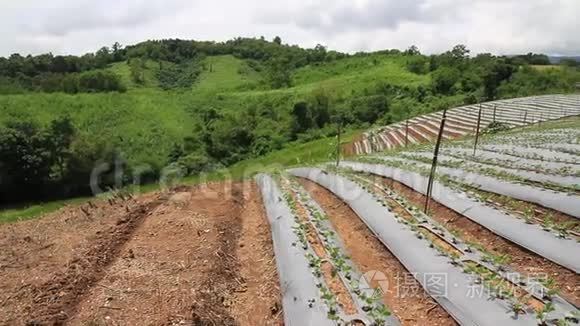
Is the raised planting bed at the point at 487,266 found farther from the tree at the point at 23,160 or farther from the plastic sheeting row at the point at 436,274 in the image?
the tree at the point at 23,160

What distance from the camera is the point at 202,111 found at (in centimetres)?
5641

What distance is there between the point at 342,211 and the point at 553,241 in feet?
11.9

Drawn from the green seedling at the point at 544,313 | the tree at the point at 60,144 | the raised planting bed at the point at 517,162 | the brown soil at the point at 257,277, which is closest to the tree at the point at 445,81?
the tree at the point at 60,144

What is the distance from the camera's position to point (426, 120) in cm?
3153

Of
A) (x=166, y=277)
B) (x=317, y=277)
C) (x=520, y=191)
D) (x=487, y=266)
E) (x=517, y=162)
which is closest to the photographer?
(x=487, y=266)

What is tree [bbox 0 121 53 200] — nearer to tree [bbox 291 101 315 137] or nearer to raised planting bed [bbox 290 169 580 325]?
tree [bbox 291 101 315 137]

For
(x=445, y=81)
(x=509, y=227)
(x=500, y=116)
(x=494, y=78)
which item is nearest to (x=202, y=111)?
(x=445, y=81)

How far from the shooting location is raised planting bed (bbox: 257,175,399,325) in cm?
430

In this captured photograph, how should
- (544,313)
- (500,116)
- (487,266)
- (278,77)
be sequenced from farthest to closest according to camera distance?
(278,77), (500,116), (487,266), (544,313)

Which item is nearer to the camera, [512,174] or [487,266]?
[487,266]

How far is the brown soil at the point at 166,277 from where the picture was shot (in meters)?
4.69

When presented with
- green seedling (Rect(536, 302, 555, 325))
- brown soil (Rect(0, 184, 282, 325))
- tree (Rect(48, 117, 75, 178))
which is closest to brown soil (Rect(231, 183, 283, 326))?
brown soil (Rect(0, 184, 282, 325))

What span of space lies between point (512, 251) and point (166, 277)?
4264 millimetres

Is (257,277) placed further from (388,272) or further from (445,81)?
(445,81)
